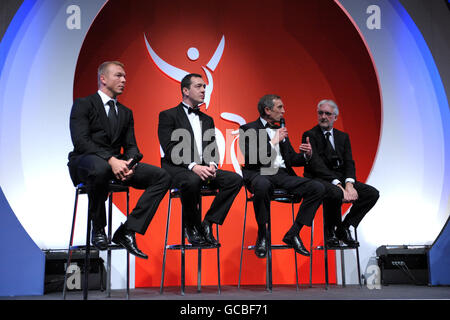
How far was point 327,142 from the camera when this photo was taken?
14.4ft

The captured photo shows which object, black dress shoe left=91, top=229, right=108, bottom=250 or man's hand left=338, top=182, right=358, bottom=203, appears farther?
man's hand left=338, top=182, right=358, bottom=203

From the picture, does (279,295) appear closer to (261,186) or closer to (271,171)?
(261,186)

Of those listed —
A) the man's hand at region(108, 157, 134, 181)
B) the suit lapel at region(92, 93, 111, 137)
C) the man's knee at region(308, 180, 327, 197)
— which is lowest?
the man's knee at region(308, 180, 327, 197)

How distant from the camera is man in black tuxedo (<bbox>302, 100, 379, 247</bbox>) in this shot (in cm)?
404

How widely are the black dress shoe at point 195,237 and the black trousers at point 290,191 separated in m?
0.48

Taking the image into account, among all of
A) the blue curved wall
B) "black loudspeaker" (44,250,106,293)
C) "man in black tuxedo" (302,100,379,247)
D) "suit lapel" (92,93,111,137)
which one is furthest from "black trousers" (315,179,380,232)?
the blue curved wall

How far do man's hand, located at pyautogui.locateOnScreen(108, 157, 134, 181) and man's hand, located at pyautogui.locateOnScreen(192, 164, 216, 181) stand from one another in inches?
21.5

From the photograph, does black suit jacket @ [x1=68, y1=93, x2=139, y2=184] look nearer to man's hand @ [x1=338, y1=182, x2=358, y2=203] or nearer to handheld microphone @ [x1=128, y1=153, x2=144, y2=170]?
handheld microphone @ [x1=128, y1=153, x2=144, y2=170]

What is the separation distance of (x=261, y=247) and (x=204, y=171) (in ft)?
2.46

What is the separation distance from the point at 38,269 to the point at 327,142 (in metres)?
2.72

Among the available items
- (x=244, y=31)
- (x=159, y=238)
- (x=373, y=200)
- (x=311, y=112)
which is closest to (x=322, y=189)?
(x=373, y=200)

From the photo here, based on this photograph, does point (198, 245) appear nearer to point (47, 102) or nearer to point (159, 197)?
point (159, 197)

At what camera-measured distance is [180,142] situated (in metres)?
3.76
